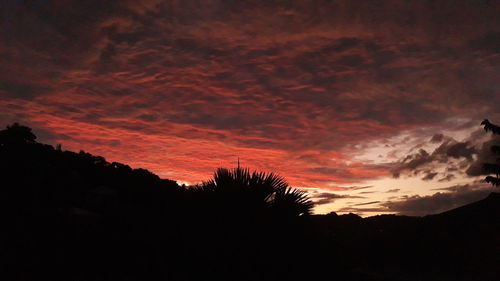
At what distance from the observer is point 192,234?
8016mm

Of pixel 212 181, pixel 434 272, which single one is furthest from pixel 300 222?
pixel 434 272

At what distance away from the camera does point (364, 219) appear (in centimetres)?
4150

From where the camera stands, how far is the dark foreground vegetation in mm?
7926

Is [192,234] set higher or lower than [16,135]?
lower

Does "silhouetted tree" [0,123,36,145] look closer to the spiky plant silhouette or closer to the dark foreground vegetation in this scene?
the dark foreground vegetation

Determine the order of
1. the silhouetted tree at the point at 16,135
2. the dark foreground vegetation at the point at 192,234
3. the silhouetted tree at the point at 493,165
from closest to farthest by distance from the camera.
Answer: the dark foreground vegetation at the point at 192,234, the silhouetted tree at the point at 16,135, the silhouetted tree at the point at 493,165

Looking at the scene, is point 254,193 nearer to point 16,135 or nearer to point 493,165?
point 16,135

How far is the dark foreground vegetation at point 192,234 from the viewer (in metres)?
7.93

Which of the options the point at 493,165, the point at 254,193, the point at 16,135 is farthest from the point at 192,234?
the point at 493,165

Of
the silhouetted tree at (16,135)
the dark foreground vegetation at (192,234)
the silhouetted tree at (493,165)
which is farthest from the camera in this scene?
the silhouetted tree at (493,165)

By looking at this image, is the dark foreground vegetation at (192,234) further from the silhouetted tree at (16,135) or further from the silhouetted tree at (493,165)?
the silhouetted tree at (493,165)

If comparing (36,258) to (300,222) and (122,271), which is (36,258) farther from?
(300,222)

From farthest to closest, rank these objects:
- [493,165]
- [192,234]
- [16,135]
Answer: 1. [493,165]
2. [16,135]
3. [192,234]

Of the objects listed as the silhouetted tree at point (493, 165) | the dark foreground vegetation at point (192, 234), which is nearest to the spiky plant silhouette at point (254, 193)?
the dark foreground vegetation at point (192, 234)
